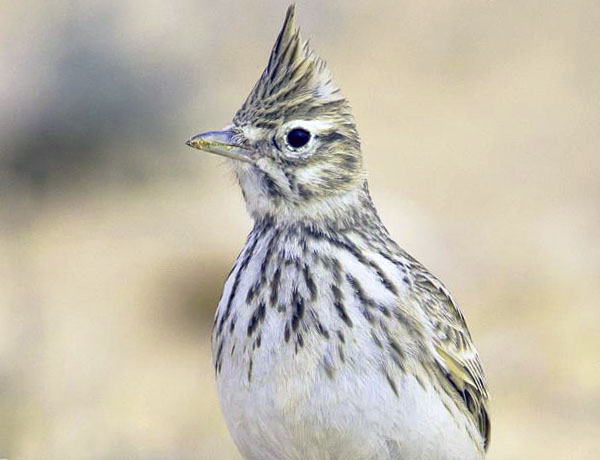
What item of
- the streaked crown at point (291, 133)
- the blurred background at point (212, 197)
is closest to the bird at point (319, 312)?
the streaked crown at point (291, 133)

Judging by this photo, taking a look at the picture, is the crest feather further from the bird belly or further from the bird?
the bird belly

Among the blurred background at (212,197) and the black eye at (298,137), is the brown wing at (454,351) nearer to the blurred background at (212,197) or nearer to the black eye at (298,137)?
the black eye at (298,137)

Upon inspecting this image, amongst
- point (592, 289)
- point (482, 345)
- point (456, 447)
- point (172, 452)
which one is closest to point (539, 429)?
point (482, 345)

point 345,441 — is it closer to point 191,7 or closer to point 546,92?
point 546,92

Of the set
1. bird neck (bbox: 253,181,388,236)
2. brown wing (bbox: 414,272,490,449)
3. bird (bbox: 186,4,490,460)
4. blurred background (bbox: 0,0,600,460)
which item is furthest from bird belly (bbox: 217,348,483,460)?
blurred background (bbox: 0,0,600,460)

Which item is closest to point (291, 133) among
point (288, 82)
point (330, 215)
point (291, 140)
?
point (291, 140)

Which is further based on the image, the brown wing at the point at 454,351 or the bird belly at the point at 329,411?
the brown wing at the point at 454,351

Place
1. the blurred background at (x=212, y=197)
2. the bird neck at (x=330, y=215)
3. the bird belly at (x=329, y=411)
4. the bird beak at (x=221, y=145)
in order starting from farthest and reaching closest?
the blurred background at (x=212, y=197)
the bird neck at (x=330, y=215)
the bird beak at (x=221, y=145)
the bird belly at (x=329, y=411)

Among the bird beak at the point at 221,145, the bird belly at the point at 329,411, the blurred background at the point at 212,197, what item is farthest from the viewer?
the blurred background at the point at 212,197

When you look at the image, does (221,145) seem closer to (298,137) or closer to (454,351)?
(298,137)
